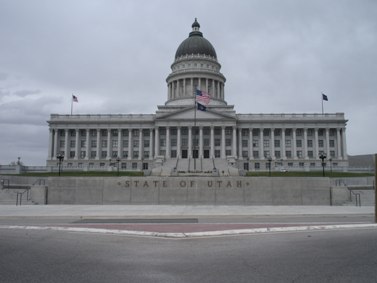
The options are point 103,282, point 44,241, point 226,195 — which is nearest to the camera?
point 103,282

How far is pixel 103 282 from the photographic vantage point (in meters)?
7.43

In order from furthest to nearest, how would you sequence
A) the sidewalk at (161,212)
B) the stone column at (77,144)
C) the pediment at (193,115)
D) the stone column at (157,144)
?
the stone column at (77,144) → the stone column at (157,144) → the pediment at (193,115) → the sidewalk at (161,212)

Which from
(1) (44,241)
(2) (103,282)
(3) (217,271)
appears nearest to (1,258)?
(1) (44,241)

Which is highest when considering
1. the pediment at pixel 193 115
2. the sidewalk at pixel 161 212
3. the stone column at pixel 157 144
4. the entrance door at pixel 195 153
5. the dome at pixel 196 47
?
the dome at pixel 196 47

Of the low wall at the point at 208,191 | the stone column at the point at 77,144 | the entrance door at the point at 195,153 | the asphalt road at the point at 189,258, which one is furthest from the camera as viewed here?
the stone column at the point at 77,144

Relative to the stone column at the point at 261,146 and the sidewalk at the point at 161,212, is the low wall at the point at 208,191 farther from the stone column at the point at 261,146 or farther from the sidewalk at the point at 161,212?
the stone column at the point at 261,146

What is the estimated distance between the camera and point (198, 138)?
93.3 metres

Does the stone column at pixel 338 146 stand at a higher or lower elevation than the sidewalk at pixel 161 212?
higher

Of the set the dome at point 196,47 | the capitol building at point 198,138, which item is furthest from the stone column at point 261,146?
the dome at point 196,47

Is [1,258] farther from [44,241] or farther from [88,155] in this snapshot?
[88,155]

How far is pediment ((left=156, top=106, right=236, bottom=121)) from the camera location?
90938 mm

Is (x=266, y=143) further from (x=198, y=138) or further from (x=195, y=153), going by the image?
(x=195, y=153)

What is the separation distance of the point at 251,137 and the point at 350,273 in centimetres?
8737

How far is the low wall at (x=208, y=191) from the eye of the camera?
30156 millimetres
